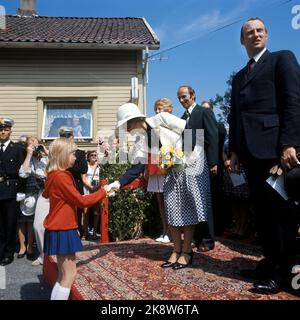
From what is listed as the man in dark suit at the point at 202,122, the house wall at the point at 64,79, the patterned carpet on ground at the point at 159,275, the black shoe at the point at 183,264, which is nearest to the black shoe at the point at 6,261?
the patterned carpet on ground at the point at 159,275

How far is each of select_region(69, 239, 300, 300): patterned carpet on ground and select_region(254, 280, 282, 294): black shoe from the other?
0.05 m

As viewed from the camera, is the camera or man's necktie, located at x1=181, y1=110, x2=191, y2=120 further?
the camera

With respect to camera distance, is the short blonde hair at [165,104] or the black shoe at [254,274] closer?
the black shoe at [254,274]

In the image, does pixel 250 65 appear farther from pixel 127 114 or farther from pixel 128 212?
pixel 128 212

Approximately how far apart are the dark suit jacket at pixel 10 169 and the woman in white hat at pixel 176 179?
2.19 metres

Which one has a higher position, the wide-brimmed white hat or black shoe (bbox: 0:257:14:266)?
the wide-brimmed white hat

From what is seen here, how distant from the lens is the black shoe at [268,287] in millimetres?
2994

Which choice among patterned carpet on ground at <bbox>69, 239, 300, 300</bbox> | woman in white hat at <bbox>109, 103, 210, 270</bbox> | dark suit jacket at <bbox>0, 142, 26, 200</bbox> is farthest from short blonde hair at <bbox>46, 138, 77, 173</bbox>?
dark suit jacket at <bbox>0, 142, 26, 200</bbox>

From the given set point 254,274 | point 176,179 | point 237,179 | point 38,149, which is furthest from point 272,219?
point 38,149

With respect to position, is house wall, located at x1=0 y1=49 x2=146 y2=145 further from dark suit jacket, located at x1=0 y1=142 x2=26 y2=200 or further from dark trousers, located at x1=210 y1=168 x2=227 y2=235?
dark trousers, located at x1=210 y1=168 x2=227 y2=235

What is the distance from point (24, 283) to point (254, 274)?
254 centimetres

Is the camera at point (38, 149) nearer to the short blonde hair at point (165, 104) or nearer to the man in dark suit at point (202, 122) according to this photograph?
the short blonde hair at point (165, 104)

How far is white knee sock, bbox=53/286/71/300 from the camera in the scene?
116 inches

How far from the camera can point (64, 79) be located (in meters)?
10.6
